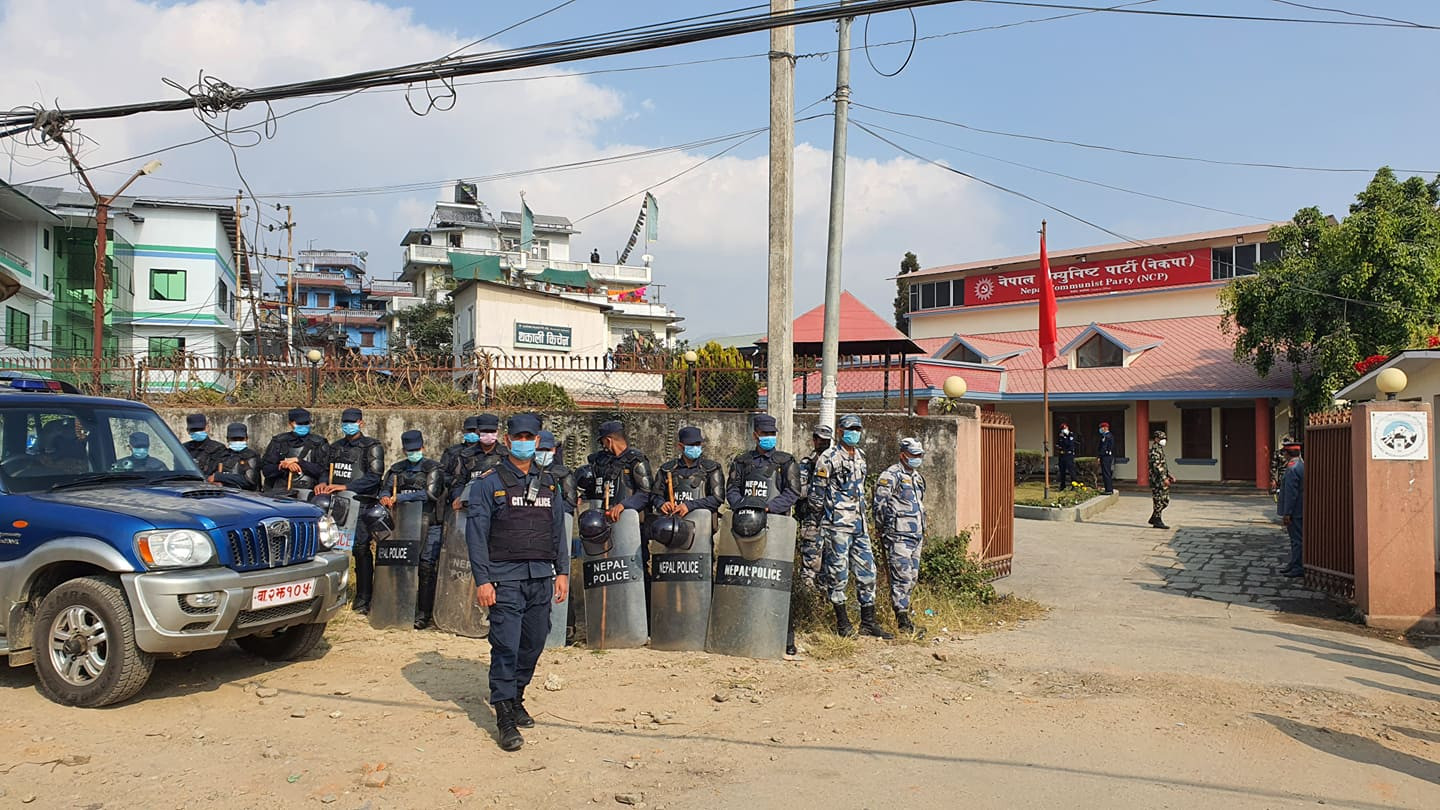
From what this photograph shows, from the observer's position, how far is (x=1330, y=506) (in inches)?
368

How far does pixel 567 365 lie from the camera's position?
11.9m

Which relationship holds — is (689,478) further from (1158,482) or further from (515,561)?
(1158,482)

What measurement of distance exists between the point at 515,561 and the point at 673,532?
2.07 metres

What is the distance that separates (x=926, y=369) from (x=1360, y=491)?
15183 mm

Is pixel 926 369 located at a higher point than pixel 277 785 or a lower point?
higher

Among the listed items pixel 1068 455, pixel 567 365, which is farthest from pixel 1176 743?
pixel 1068 455

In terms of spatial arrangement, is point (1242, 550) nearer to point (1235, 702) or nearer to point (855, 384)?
point (1235, 702)

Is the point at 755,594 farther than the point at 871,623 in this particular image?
No

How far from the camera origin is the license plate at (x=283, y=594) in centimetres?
582

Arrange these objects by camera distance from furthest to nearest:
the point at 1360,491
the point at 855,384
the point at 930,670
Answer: the point at 855,384
the point at 1360,491
the point at 930,670

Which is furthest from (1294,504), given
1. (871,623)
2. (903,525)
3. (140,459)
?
(140,459)

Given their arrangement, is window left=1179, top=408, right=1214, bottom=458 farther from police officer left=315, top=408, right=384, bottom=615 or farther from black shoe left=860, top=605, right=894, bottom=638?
police officer left=315, top=408, right=384, bottom=615

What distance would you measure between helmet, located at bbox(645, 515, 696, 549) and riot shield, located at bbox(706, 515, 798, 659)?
1.00ft

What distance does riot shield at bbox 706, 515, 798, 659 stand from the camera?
7.07m
